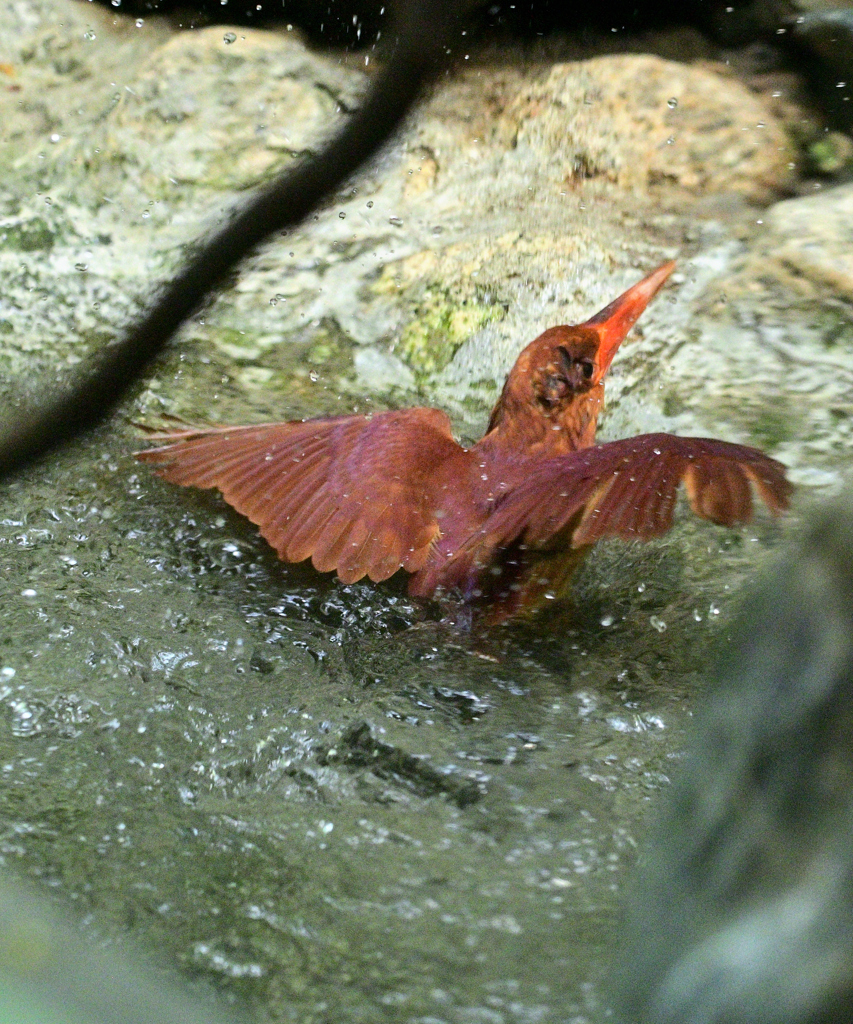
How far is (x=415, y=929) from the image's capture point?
5.61 ft

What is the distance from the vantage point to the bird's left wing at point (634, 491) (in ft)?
7.18

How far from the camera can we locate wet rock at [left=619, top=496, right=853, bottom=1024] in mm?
1147

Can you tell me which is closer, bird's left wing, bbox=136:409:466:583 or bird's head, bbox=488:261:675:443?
bird's left wing, bbox=136:409:466:583

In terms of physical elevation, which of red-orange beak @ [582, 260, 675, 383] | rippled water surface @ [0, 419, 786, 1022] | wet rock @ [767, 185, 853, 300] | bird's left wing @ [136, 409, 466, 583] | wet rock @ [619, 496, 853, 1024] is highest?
wet rock @ [767, 185, 853, 300]

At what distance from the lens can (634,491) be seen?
2238mm

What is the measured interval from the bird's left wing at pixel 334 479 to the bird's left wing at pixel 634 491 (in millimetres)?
214

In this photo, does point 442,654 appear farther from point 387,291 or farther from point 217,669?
point 387,291

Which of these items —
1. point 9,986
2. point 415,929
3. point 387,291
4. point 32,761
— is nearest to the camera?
point 9,986

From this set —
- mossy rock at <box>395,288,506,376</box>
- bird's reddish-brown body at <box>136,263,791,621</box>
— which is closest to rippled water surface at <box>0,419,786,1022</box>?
bird's reddish-brown body at <box>136,263,791,621</box>

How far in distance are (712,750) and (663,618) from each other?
132 centimetres

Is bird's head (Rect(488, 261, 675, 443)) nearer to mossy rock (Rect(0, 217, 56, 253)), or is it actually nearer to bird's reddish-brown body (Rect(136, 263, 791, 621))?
bird's reddish-brown body (Rect(136, 263, 791, 621))

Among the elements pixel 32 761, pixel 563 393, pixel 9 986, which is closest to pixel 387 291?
pixel 563 393

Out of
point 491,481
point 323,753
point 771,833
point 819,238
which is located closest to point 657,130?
point 819,238

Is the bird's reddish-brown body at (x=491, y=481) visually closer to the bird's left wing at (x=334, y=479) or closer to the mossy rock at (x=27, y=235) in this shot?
the bird's left wing at (x=334, y=479)
